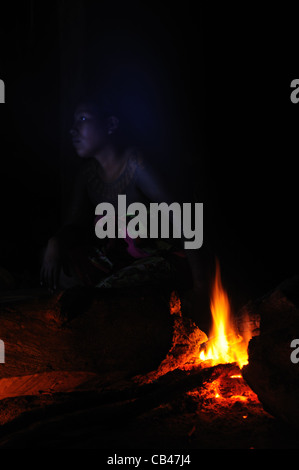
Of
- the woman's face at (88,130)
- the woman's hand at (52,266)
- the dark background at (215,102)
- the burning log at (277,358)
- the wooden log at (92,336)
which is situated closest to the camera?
the burning log at (277,358)

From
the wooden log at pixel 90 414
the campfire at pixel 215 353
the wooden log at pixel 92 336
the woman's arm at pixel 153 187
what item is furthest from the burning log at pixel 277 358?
the woman's arm at pixel 153 187

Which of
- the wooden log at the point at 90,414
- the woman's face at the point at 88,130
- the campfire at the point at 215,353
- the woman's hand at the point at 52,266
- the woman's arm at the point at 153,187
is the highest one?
the woman's face at the point at 88,130

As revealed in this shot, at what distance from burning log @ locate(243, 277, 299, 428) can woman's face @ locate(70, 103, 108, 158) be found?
1.69 meters

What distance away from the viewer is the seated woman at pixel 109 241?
112 inches

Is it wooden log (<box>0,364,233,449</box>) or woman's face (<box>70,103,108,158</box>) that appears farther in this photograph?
woman's face (<box>70,103,108,158</box>)

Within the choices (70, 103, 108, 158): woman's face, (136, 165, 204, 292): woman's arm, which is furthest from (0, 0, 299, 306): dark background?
(70, 103, 108, 158): woman's face

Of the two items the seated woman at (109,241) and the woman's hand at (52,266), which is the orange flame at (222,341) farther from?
the woman's hand at (52,266)

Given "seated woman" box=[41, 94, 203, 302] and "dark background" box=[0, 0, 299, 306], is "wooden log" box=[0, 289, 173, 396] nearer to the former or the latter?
"seated woman" box=[41, 94, 203, 302]

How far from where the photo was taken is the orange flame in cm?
237

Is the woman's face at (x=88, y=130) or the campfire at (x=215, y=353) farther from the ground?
the woman's face at (x=88, y=130)

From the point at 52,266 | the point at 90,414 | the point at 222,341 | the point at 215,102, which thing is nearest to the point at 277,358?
the point at 222,341

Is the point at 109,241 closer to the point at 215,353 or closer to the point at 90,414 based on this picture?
the point at 215,353

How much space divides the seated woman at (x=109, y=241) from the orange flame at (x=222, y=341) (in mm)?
356

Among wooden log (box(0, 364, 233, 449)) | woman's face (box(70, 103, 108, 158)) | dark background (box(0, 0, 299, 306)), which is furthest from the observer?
dark background (box(0, 0, 299, 306))
